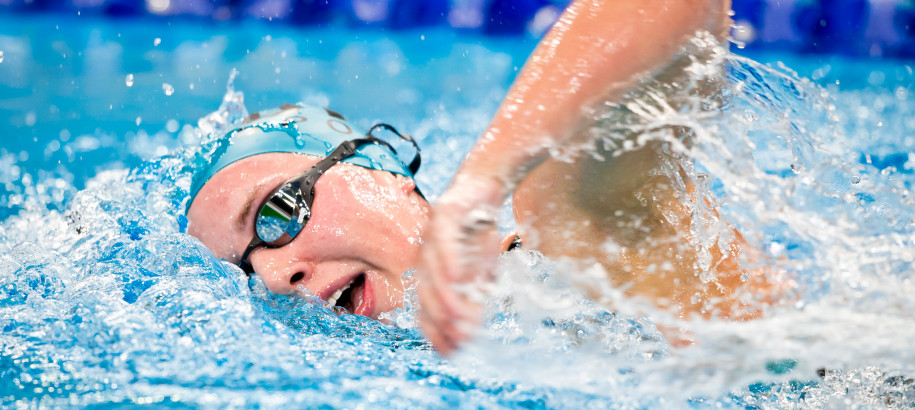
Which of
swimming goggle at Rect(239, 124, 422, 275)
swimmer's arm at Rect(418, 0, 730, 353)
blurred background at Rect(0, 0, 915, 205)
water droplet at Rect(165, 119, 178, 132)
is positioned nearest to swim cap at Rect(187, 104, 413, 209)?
swimming goggle at Rect(239, 124, 422, 275)

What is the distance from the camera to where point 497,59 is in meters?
4.21

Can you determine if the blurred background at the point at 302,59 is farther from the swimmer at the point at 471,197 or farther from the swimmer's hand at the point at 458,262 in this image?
the swimmer's hand at the point at 458,262

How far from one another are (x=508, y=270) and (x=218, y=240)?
2.16 feet

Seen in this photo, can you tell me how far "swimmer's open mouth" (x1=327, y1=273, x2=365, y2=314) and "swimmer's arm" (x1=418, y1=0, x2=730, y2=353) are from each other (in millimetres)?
660

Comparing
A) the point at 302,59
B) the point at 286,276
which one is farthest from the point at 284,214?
the point at 302,59

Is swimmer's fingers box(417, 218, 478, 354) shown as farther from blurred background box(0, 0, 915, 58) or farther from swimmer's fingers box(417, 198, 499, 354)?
blurred background box(0, 0, 915, 58)

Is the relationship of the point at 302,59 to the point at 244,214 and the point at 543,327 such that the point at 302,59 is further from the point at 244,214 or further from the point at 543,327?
the point at 543,327

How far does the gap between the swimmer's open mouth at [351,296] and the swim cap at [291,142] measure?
24 centimetres

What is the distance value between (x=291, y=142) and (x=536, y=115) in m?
0.87

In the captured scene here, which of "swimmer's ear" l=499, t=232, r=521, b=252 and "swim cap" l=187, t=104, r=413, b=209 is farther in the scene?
"swim cap" l=187, t=104, r=413, b=209

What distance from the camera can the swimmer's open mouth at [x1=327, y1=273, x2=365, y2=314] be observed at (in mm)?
1365

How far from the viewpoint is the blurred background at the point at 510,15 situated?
426 cm

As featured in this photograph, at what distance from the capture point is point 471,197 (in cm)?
72

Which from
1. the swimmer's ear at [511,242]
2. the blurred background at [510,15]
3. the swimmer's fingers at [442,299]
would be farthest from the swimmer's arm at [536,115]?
the blurred background at [510,15]
